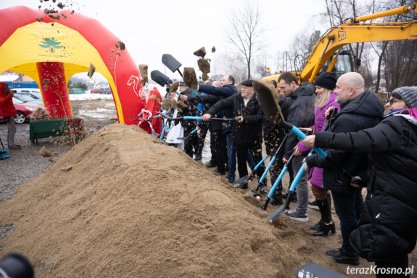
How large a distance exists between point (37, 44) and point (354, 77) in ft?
29.8

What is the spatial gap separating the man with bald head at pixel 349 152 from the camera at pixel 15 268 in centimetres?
237

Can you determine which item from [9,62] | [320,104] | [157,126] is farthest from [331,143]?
[9,62]

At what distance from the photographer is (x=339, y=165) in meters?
2.61

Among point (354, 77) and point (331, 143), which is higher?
point (354, 77)

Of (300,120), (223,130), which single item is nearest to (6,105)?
(223,130)

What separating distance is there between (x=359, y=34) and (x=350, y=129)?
7.14 meters

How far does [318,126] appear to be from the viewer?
351 cm

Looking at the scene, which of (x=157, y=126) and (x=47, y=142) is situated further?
(x=47, y=142)

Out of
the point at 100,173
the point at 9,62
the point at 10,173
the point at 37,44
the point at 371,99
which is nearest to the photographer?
the point at 371,99

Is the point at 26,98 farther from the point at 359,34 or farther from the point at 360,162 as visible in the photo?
the point at 360,162

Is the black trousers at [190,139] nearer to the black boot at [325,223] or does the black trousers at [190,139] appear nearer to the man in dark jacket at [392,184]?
the black boot at [325,223]

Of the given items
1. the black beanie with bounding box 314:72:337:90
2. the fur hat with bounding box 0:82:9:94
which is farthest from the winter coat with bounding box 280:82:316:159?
the fur hat with bounding box 0:82:9:94

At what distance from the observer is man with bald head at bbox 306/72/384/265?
248 centimetres

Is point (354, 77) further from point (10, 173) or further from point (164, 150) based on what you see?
point (10, 173)
